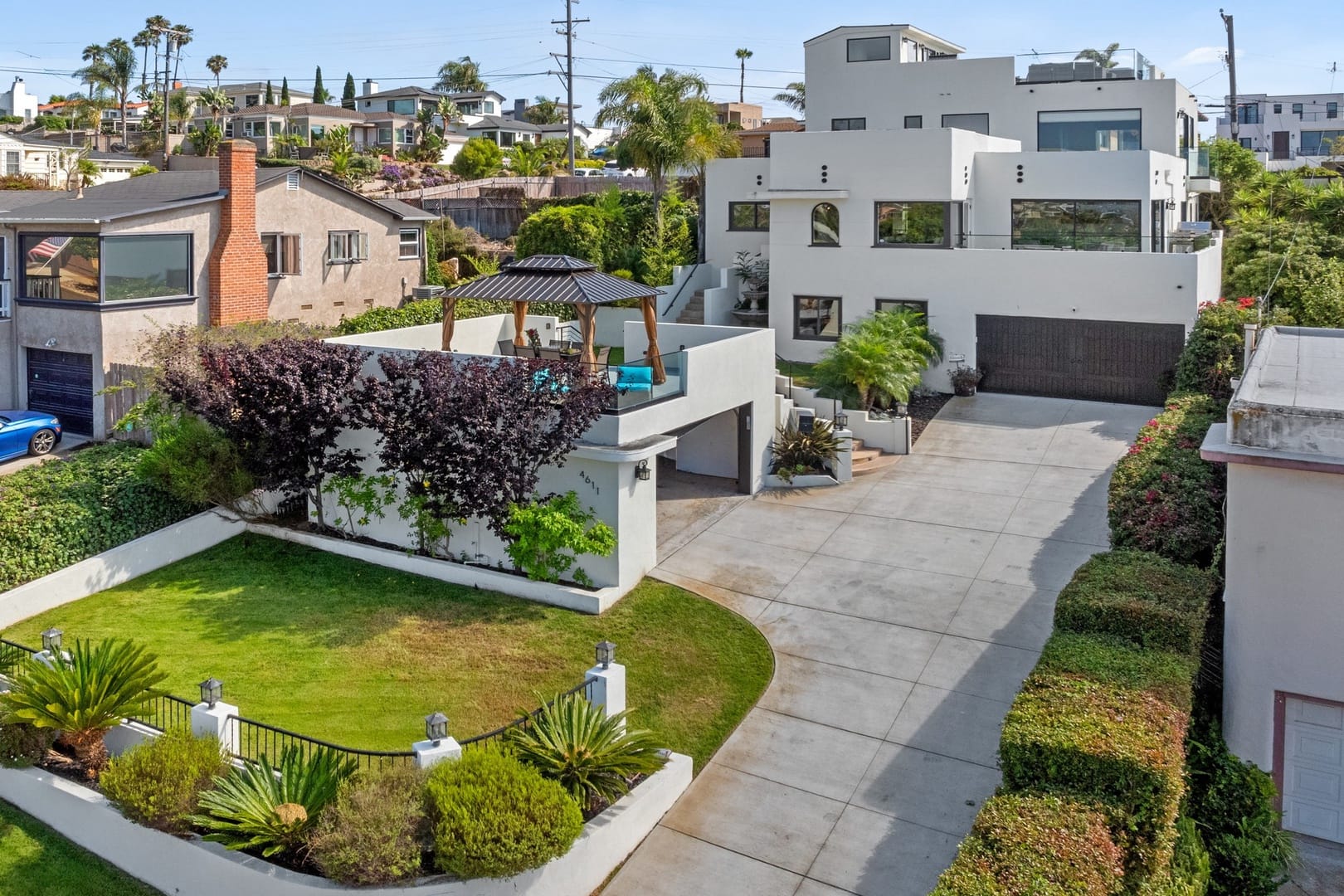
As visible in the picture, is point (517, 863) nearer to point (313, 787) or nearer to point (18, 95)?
point (313, 787)

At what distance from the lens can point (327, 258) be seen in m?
29.3

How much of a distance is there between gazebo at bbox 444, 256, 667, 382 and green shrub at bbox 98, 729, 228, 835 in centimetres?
907

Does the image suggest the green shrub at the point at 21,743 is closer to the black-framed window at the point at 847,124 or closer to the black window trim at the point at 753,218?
the black window trim at the point at 753,218

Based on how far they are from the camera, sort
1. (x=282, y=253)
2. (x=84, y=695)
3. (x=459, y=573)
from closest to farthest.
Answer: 1. (x=84, y=695)
2. (x=459, y=573)
3. (x=282, y=253)

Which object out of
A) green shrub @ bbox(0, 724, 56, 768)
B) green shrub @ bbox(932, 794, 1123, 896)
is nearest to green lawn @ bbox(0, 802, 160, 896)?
green shrub @ bbox(0, 724, 56, 768)

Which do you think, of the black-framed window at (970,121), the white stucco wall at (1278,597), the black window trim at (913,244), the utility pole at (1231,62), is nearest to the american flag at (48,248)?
the black window trim at (913,244)

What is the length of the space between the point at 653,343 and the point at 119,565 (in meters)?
9.68

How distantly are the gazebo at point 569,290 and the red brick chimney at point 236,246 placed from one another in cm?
860

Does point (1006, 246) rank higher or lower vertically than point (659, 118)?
lower

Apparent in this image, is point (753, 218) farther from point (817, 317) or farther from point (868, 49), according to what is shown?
point (868, 49)

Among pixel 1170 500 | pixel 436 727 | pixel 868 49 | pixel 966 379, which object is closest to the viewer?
pixel 436 727

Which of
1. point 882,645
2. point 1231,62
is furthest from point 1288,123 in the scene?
point 882,645

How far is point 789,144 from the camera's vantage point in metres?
28.9

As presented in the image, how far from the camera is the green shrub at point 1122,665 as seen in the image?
10.4m
